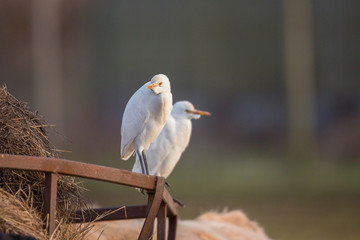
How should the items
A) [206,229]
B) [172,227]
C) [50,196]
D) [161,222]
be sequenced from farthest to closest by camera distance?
[206,229] < [172,227] < [161,222] < [50,196]

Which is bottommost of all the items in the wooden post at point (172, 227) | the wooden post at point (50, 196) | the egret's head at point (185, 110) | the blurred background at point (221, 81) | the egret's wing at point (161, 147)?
the wooden post at point (50, 196)

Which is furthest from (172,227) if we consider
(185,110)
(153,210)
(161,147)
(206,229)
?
(185,110)

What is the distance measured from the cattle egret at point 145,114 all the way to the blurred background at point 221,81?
863 cm

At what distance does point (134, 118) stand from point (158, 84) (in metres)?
0.34

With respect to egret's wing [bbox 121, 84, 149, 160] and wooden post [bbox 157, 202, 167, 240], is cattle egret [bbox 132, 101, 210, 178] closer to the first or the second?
egret's wing [bbox 121, 84, 149, 160]

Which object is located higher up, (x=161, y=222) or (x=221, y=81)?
(x=221, y=81)

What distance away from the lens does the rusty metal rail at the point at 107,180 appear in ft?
11.2

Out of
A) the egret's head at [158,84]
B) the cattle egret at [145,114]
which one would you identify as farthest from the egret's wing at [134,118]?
the egret's head at [158,84]

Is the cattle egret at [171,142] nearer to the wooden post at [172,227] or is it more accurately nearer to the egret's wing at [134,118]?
the egret's wing at [134,118]

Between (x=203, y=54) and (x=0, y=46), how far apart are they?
5.31m

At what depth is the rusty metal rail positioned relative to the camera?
3.41 metres

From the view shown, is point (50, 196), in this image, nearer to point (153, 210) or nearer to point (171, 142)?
point (153, 210)

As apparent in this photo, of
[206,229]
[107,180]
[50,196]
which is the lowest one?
[50,196]

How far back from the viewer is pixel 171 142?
694 centimetres
